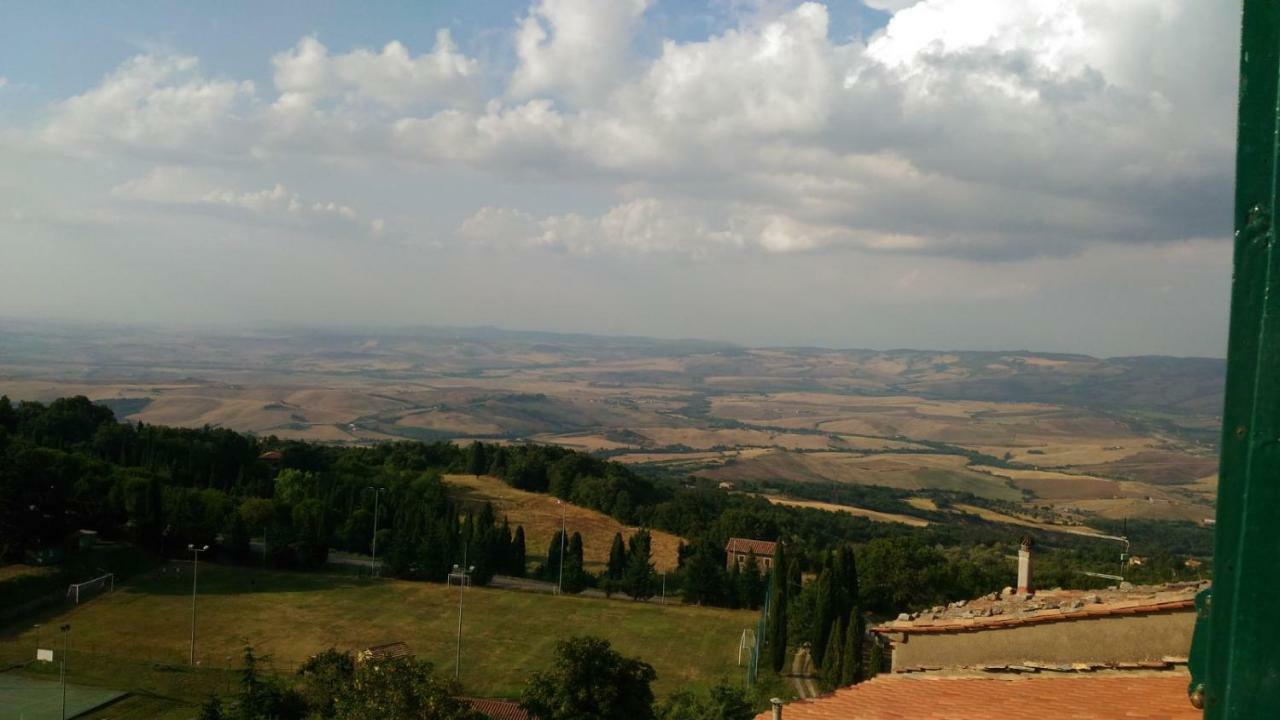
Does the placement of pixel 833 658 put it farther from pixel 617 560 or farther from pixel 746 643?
pixel 617 560

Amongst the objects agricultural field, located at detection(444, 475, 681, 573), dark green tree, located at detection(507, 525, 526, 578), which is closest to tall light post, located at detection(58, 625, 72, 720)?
dark green tree, located at detection(507, 525, 526, 578)

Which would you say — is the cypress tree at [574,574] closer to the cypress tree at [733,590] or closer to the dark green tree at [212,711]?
the cypress tree at [733,590]

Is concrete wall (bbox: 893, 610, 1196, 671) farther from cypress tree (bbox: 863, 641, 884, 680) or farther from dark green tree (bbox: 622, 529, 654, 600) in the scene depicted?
dark green tree (bbox: 622, 529, 654, 600)

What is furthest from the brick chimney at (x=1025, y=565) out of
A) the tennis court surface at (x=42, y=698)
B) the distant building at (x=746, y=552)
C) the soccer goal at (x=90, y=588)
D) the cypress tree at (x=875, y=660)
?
the soccer goal at (x=90, y=588)

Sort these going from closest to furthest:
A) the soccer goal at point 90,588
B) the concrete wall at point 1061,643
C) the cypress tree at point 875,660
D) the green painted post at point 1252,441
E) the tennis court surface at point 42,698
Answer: the green painted post at point 1252,441
the concrete wall at point 1061,643
the tennis court surface at point 42,698
the cypress tree at point 875,660
the soccer goal at point 90,588

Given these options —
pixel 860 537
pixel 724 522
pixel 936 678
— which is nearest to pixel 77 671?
pixel 936 678

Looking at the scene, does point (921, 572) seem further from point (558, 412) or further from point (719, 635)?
point (558, 412)
